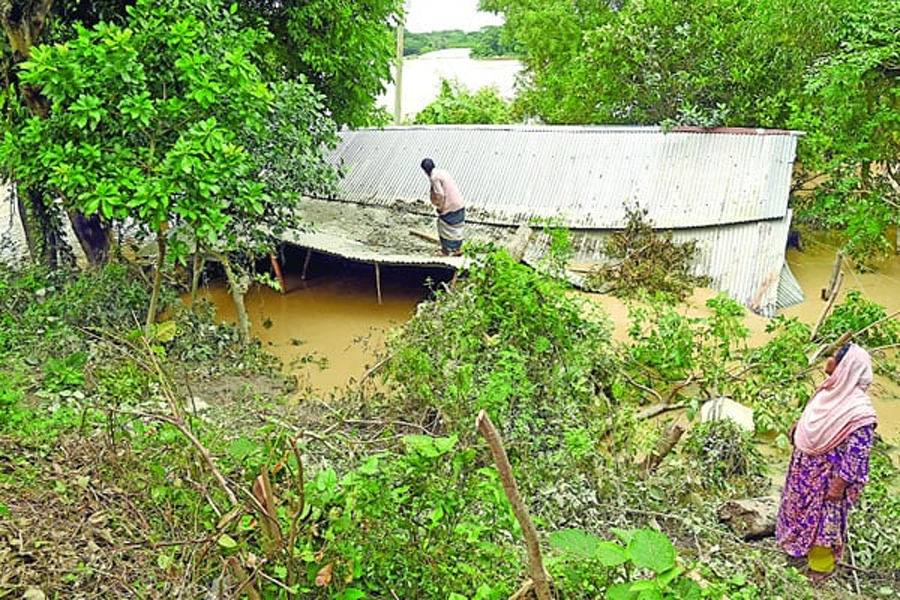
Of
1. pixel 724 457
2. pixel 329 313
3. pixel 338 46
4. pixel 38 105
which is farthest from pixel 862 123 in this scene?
pixel 38 105

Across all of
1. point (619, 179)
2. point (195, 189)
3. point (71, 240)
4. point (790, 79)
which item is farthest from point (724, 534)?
point (790, 79)

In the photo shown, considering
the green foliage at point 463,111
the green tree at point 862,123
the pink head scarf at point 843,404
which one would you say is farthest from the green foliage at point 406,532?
the green foliage at point 463,111

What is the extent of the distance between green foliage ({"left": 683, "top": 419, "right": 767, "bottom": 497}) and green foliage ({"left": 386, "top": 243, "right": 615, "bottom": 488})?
0.81 metres

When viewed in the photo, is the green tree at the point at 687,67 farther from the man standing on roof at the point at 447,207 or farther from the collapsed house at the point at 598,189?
the man standing on roof at the point at 447,207

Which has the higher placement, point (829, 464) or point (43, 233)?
point (43, 233)

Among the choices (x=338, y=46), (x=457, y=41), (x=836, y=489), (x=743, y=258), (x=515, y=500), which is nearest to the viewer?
(x=515, y=500)

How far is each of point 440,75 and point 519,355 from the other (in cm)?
2411

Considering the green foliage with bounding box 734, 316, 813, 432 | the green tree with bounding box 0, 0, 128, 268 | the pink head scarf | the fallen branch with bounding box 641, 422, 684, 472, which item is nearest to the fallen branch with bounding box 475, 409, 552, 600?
the pink head scarf

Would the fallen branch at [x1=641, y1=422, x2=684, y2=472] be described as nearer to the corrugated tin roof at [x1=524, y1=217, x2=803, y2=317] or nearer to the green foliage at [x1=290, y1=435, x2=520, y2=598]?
the green foliage at [x1=290, y1=435, x2=520, y2=598]

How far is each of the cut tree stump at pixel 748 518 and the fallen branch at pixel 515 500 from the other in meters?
3.13

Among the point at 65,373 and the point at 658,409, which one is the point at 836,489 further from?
the point at 65,373

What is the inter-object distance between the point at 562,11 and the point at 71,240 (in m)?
11.2

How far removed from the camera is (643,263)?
11102 millimetres

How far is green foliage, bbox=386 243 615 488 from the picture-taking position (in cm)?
507
